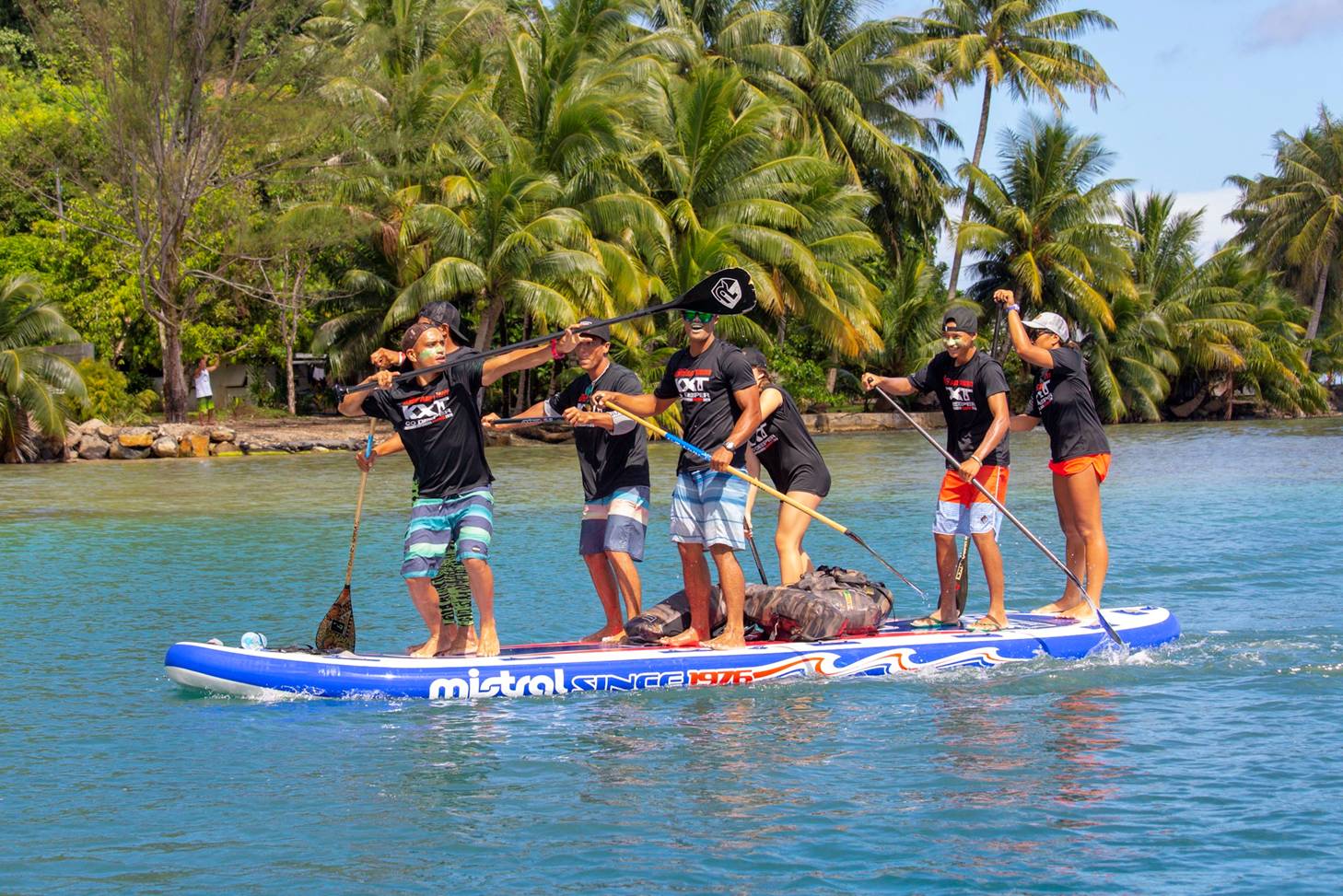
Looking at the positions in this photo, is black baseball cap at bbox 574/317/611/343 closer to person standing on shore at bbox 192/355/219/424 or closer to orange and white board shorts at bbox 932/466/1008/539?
orange and white board shorts at bbox 932/466/1008/539

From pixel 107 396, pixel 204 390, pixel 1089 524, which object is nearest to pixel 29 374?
pixel 107 396

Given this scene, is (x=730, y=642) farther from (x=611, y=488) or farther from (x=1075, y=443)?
(x=1075, y=443)

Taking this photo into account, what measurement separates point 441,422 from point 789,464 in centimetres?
260

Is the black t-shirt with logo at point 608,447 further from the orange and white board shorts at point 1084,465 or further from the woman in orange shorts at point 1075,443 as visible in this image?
the orange and white board shorts at point 1084,465

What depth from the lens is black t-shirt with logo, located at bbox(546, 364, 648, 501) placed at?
9.39m

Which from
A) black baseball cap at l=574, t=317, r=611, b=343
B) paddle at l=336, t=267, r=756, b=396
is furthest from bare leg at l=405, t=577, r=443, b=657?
black baseball cap at l=574, t=317, r=611, b=343

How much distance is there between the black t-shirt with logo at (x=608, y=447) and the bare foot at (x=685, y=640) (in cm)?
102

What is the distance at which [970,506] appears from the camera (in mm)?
9609

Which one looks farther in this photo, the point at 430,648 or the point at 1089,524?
the point at 1089,524

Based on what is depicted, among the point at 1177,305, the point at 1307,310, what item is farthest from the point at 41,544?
the point at 1307,310

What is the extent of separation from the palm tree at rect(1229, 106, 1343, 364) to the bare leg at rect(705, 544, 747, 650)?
2112 inches

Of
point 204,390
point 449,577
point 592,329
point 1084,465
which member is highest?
point 592,329

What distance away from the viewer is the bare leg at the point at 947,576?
9742 mm

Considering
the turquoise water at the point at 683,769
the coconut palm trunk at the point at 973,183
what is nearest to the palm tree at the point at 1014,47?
the coconut palm trunk at the point at 973,183
